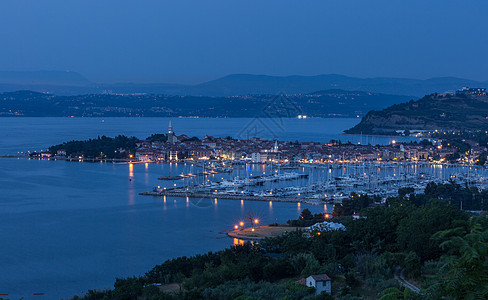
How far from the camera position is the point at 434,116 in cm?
4162

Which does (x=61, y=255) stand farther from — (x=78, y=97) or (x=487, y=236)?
(x=78, y=97)

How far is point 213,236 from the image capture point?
1038 cm

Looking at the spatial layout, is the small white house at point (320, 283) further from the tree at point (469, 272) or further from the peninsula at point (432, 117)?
the peninsula at point (432, 117)

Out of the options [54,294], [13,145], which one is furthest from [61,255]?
[13,145]

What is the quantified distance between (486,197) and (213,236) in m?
6.27

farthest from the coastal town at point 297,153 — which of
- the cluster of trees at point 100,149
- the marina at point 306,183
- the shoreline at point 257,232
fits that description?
the shoreline at point 257,232

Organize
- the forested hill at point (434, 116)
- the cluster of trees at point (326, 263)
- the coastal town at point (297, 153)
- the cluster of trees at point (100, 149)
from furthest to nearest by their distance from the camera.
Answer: the forested hill at point (434, 116)
the cluster of trees at point (100, 149)
the coastal town at point (297, 153)
the cluster of trees at point (326, 263)

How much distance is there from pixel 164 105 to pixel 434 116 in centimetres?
3866

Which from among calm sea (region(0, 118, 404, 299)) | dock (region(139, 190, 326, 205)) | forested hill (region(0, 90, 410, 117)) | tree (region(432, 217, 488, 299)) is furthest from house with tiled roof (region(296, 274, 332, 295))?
forested hill (region(0, 90, 410, 117))

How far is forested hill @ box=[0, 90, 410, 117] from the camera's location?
61281 mm

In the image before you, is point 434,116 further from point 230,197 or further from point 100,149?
point 230,197

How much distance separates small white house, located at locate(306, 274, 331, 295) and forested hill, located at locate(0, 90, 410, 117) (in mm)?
50607

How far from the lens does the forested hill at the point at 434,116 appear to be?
40.0 meters

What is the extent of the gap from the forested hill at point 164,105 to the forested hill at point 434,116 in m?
12.4
